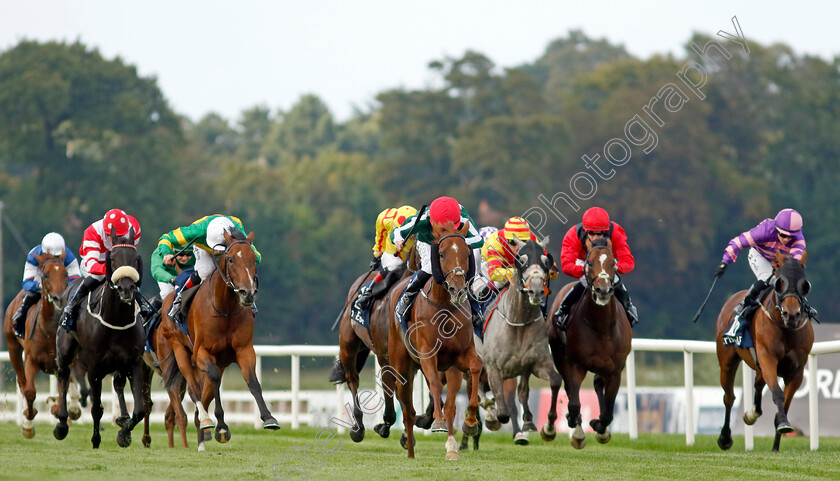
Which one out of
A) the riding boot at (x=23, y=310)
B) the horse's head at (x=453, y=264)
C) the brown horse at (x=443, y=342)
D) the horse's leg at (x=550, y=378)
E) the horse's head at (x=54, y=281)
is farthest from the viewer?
the riding boot at (x=23, y=310)

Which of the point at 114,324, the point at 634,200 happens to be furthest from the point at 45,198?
the point at 114,324

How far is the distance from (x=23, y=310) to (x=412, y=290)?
532 cm

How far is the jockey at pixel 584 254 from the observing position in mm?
10375

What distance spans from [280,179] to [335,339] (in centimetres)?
1074

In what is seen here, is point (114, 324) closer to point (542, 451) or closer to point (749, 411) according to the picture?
point (542, 451)

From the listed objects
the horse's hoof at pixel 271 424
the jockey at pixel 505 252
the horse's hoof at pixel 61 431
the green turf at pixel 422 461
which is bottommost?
the green turf at pixel 422 461

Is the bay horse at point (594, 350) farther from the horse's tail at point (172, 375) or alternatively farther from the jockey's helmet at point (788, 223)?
the horse's tail at point (172, 375)

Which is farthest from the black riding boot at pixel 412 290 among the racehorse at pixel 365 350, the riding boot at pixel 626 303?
the riding boot at pixel 626 303

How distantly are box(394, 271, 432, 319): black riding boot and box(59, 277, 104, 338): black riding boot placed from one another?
3.03 m

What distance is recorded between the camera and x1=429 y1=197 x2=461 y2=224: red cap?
31.4ft

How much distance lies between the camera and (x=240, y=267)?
983 cm

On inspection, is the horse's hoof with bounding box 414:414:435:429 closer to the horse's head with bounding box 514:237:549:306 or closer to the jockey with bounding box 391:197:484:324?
the jockey with bounding box 391:197:484:324

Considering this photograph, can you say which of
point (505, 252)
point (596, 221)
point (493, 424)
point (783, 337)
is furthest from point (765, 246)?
point (493, 424)

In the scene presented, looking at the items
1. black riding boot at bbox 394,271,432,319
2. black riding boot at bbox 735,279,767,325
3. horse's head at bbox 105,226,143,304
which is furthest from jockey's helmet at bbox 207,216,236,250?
black riding boot at bbox 735,279,767,325
